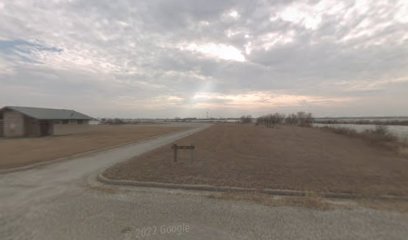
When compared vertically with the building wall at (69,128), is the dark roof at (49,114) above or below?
above

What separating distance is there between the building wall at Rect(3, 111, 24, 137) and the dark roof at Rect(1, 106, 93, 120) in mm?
742

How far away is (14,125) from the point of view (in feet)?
96.8

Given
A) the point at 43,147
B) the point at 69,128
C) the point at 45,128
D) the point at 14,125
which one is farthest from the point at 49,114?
the point at 43,147

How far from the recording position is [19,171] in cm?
993

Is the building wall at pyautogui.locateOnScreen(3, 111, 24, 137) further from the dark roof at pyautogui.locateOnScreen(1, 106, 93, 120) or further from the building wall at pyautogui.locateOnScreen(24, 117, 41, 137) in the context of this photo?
the dark roof at pyautogui.locateOnScreen(1, 106, 93, 120)

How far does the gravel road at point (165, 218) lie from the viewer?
432 cm

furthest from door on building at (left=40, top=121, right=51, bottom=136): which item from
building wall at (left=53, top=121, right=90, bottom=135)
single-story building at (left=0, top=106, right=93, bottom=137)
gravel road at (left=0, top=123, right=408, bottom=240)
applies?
gravel road at (left=0, top=123, right=408, bottom=240)

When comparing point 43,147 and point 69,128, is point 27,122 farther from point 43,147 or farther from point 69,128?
point 43,147

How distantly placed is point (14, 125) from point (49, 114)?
361cm

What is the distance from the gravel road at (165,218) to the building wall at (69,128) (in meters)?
27.2

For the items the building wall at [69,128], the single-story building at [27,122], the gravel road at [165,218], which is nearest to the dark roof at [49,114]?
the single-story building at [27,122]

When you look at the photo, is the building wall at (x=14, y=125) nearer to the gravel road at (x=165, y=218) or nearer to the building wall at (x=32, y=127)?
the building wall at (x=32, y=127)

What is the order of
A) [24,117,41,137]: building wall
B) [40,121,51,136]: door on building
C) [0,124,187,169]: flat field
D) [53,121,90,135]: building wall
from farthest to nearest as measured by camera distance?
1. [53,121,90,135]: building wall
2. [40,121,51,136]: door on building
3. [24,117,41,137]: building wall
4. [0,124,187,169]: flat field

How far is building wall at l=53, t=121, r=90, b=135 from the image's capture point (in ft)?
104
